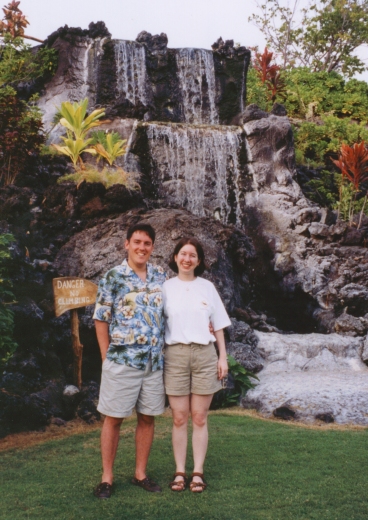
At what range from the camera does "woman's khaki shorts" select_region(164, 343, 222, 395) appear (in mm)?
3771

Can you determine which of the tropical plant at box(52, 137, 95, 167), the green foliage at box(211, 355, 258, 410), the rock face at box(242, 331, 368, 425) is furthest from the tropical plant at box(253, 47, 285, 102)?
Result: the green foliage at box(211, 355, 258, 410)

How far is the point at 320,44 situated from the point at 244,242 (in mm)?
19423

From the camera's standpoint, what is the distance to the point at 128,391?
3.65 meters

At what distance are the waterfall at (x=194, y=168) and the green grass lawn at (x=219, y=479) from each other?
7194mm

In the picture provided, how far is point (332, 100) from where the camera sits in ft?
64.0

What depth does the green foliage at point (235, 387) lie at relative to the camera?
6816mm

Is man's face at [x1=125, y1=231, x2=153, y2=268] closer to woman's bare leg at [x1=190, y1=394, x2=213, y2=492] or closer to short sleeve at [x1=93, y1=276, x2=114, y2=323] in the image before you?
short sleeve at [x1=93, y1=276, x2=114, y2=323]

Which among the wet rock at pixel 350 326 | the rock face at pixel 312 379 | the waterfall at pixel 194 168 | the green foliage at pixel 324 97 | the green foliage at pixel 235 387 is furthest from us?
the green foliage at pixel 324 97

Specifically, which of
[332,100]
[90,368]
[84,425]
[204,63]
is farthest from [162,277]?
[332,100]

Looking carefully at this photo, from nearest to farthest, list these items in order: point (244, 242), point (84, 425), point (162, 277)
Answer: point (162, 277) < point (84, 425) < point (244, 242)

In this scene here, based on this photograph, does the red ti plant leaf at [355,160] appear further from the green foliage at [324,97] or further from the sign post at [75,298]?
the sign post at [75,298]

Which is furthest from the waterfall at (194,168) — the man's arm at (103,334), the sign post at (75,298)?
the man's arm at (103,334)

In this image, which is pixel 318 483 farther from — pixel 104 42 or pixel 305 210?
pixel 104 42

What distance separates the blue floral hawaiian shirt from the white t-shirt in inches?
Answer: 3.3
